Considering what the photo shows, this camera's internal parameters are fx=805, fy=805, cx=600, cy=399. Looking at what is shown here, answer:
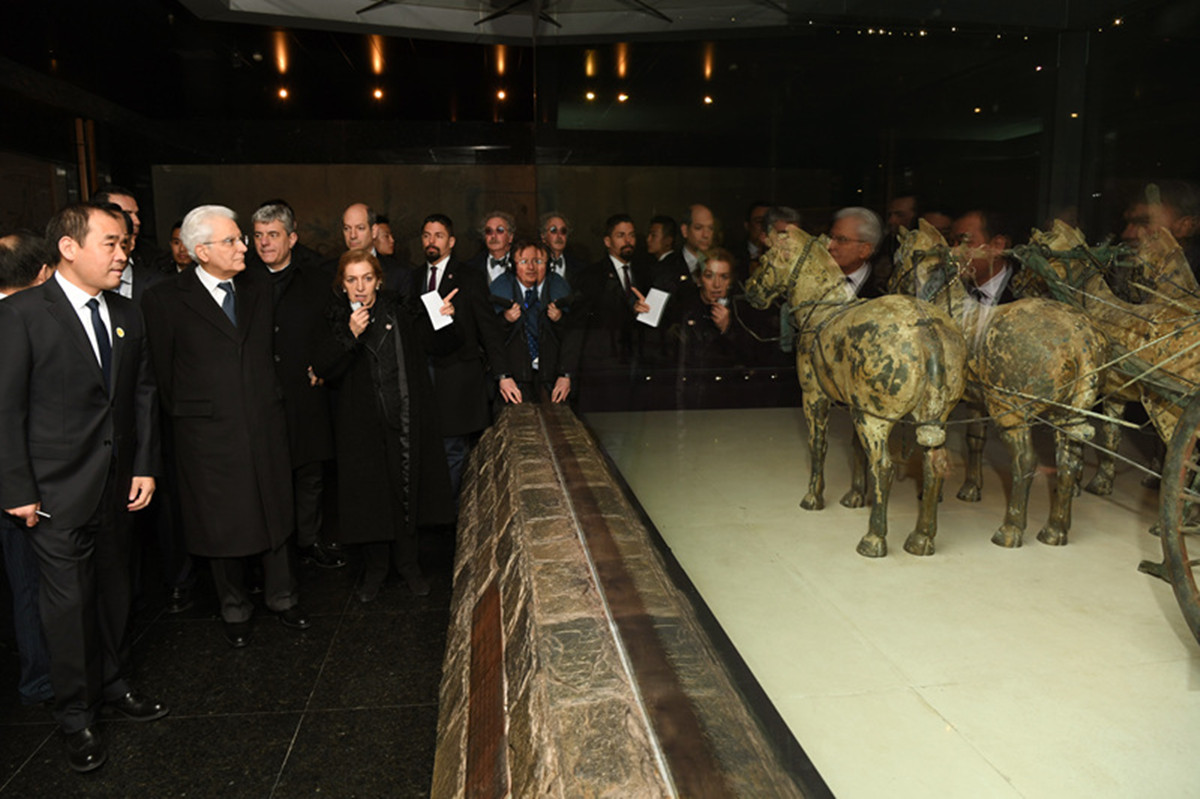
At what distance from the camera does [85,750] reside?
9.00 feet

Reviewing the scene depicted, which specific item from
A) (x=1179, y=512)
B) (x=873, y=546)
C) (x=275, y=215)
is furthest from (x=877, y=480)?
(x=275, y=215)

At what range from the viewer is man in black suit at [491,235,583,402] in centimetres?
499


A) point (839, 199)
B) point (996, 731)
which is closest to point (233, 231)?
point (839, 199)

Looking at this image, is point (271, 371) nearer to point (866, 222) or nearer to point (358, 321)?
point (358, 321)

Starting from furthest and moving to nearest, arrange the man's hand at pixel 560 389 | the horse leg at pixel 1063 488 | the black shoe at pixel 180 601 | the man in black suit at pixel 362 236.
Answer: the man's hand at pixel 560 389 < the man in black suit at pixel 362 236 < the black shoe at pixel 180 601 < the horse leg at pixel 1063 488

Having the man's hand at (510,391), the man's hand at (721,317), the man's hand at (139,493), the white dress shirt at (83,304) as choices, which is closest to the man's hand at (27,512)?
the man's hand at (139,493)

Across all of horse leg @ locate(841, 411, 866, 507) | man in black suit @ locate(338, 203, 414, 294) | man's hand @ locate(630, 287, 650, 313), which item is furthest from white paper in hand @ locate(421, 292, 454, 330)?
horse leg @ locate(841, 411, 866, 507)

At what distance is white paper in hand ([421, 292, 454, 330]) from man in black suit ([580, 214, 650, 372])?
3.10 feet

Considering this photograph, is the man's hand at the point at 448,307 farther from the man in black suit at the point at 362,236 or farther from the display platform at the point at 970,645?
the display platform at the point at 970,645

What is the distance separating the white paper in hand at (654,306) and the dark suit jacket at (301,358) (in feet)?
5.60

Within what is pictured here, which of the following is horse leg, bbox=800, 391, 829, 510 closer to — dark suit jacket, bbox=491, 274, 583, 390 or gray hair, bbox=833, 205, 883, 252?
gray hair, bbox=833, 205, 883, 252

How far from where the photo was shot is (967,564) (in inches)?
100.0

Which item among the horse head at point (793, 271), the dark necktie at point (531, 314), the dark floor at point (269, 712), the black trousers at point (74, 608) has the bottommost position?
the dark floor at point (269, 712)

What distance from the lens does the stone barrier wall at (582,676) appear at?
4.38 ft
